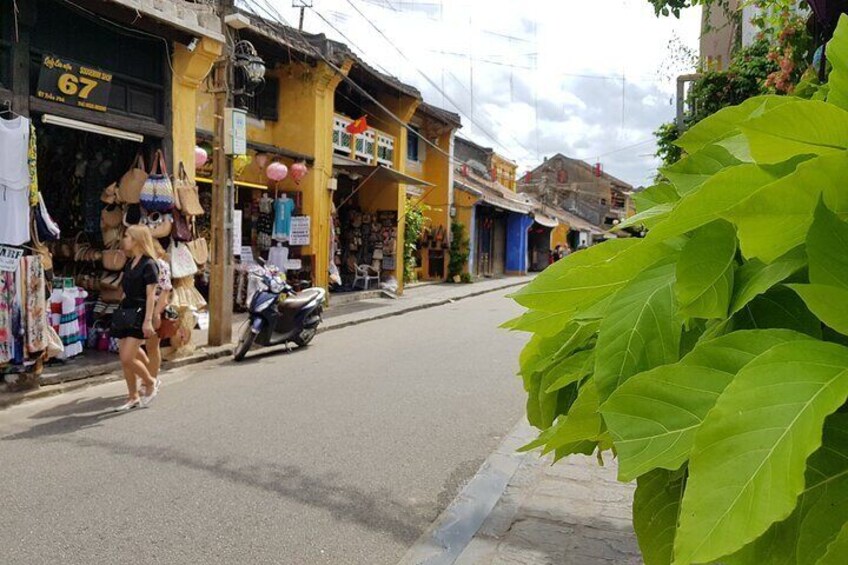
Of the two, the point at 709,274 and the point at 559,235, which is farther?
the point at 559,235

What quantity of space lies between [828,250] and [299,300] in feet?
32.7

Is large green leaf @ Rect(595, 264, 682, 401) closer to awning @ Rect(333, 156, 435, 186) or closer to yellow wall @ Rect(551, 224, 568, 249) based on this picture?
awning @ Rect(333, 156, 435, 186)

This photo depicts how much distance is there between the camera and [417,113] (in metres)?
22.7

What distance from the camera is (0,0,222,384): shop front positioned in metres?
7.29

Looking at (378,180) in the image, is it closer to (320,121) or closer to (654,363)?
Result: (320,121)

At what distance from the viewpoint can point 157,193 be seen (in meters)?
9.10

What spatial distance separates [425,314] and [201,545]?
40.3 ft

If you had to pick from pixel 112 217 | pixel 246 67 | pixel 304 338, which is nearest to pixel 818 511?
pixel 112 217

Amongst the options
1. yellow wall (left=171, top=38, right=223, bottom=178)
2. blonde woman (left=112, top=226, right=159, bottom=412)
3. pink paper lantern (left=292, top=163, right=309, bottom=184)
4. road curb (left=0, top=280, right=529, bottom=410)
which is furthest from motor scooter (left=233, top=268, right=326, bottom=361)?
pink paper lantern (left=292, top=163, right=309, bottom=184)

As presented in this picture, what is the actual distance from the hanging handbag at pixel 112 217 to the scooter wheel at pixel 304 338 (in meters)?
2.95

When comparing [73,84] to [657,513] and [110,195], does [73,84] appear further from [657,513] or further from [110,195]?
[657,513]

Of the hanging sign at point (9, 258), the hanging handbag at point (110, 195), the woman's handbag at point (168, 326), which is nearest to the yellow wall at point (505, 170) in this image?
the hanging handbag at point (110, 195)

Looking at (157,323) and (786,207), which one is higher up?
(786,207)

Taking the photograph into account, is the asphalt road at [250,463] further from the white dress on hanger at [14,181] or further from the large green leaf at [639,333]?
the large green leaf at [639,333]
